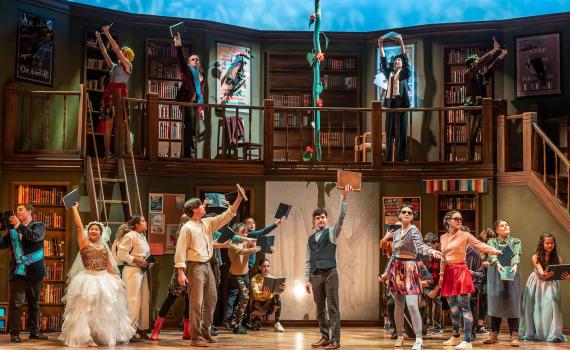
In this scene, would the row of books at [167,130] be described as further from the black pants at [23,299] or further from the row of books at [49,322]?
the black pants at [23,299]

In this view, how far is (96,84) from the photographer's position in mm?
14242

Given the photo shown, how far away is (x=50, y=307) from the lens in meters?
12.1

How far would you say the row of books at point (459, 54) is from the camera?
1518cm

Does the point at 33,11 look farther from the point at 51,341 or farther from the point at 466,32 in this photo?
the point at 466,32

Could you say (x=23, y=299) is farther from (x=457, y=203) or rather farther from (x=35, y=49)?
(x=457, y=203)

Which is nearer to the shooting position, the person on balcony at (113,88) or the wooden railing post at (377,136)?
the person on balcony at (113,88)

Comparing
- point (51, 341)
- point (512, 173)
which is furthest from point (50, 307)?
point (512, 173)

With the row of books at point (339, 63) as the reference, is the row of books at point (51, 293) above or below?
below

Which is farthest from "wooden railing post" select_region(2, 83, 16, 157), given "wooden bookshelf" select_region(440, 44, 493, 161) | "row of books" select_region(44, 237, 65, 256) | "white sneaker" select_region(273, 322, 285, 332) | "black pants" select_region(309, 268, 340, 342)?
"wooden bookshelf" select_region(440, 44, 493, 161)

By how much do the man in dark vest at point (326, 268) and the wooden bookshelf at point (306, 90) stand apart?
241 inches

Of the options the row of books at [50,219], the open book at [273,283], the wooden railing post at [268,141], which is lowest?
the open book at [273,283]

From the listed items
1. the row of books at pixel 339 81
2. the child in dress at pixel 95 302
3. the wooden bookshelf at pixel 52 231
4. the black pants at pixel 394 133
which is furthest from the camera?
the row of books at pixel 339 81

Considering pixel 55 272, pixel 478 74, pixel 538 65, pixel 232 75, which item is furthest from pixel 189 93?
pixel 538 65

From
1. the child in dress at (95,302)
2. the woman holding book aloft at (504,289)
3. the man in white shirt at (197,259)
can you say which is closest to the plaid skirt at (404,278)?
the woman holding book aloft at (504,289)
